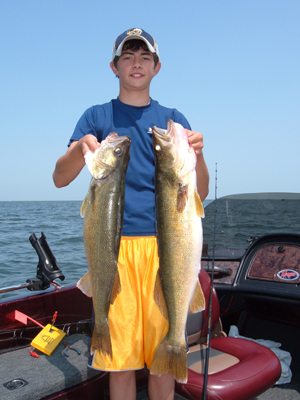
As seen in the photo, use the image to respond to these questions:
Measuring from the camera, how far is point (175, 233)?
2.36 m

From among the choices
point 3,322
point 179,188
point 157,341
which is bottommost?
point 3,322

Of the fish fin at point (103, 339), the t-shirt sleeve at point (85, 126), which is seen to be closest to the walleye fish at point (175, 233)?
the fish fin at point (103, 339)

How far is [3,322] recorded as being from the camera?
3824mm

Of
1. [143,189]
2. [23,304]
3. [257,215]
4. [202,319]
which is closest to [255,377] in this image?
[202,319]

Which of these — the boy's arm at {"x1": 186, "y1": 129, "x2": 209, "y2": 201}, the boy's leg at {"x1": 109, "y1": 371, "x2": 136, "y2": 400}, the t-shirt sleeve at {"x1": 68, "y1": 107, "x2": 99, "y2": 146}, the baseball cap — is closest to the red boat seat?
the boy's leg at {"x1": 109, "y1": 371, "x2": 136, "y2": 400}

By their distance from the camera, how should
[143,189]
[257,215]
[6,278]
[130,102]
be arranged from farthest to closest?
[6,278] → [257,215] → [130,102] → [143,189]

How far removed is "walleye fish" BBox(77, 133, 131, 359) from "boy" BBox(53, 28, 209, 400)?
4.6 inches

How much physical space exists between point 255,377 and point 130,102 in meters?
2.50

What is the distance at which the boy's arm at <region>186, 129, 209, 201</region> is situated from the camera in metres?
2.52

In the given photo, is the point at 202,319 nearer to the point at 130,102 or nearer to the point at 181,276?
the point at 181,276

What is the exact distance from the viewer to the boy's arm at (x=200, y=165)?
99.1 inches

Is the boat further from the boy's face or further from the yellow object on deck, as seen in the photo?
the boy's face

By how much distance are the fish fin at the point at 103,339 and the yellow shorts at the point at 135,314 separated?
8 centimetres

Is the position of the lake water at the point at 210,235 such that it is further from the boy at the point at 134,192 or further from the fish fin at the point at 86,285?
the fish fin at the point at 86,285
